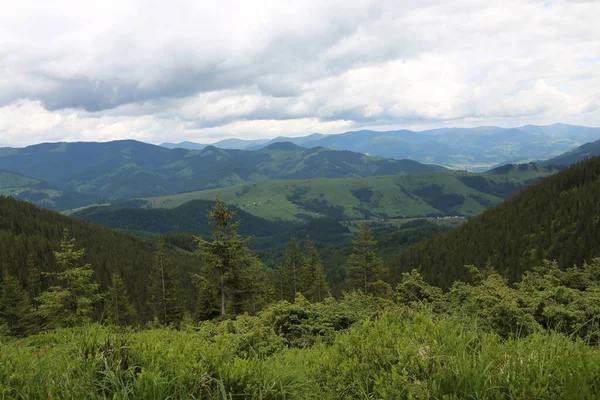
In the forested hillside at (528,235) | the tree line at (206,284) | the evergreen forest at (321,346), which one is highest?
the evergreen forest at (321,346)

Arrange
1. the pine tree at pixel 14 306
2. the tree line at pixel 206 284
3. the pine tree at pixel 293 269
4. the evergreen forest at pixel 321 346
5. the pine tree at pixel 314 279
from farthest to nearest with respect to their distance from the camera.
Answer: the pine tree at pixel 314 279
the pine tree at pixel 293 269
the pine tree at pixel 14 306
the tree line at pixel 206 284
the evergreen forest at pixel 321 346

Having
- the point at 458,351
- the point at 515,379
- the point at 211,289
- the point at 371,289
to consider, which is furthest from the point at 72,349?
the point at 371,289

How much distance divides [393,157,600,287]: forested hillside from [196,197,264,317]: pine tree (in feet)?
288

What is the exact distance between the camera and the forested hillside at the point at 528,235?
9412 centimetres

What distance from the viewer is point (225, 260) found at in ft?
88.6

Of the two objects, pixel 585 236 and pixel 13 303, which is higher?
pixel 13 303

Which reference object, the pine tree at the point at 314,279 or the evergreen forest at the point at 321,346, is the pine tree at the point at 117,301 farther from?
the pine tree at the point at 314,279

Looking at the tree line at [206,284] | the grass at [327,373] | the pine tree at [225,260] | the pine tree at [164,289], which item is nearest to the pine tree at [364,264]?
the tree line at [206,284]

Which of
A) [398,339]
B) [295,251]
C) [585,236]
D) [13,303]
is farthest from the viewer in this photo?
[585,236]

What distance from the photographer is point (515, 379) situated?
3.86 metres

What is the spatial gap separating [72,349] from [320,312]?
29.4ft

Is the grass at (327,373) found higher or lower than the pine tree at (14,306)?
higher

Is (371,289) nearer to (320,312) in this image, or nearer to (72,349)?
(320,312)

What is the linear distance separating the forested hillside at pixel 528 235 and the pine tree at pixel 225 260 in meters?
87.8
